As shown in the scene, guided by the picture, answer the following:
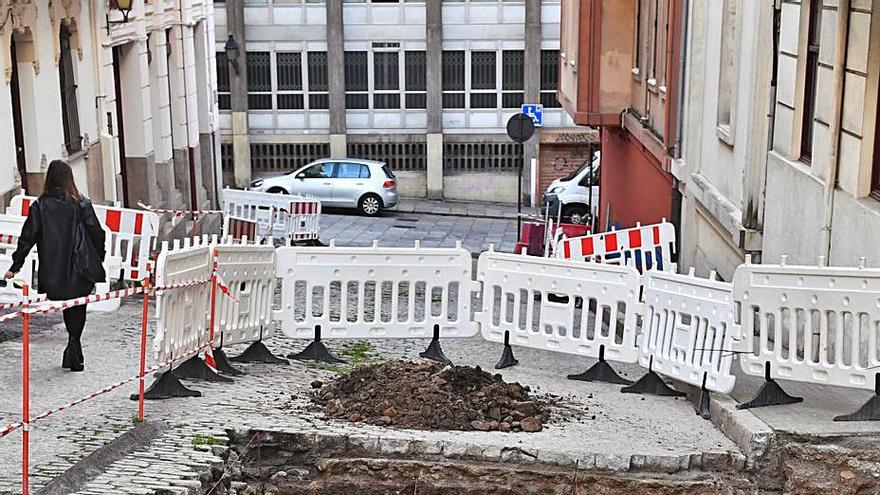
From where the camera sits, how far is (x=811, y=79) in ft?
31.7

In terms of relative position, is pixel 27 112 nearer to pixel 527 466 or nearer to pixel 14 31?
pixel 14 31

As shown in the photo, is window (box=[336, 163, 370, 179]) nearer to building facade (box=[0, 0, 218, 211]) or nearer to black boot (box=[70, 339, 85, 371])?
building facade (box=[0, 0, 218, 211])

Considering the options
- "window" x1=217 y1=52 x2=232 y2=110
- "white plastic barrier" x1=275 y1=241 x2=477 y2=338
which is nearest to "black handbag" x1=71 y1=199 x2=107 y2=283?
"white plastic barrier" x1=275 y1=241 x2=477 y2=338

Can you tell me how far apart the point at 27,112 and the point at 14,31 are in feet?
3.16

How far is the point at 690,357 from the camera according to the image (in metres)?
8.34

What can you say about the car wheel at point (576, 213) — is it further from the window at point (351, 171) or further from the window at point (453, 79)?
the window at point (453, 79)

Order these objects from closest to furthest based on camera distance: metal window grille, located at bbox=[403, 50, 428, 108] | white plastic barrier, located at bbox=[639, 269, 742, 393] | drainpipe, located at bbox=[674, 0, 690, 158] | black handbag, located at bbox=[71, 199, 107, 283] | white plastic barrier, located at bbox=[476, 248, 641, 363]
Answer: white plastic barrier, located at bbox=[639, 269, 742, 393] → black handbag, located at bbox=[71, 199, 107, 283] → white plastic barrier, located at bbox=[476, 248, 641, 363] → drainpipe, located at bbox=[674, 0, 690, 158] → metal window grille, located at bbox=[403, 50, 428, 108]

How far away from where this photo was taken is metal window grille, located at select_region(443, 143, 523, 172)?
32.5m

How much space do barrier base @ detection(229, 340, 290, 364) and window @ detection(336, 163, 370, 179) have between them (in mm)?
19010

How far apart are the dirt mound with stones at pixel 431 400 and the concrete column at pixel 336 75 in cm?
2438

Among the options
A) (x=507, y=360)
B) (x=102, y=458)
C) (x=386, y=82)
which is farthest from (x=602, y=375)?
(x=386, y=82)

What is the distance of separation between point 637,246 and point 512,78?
19396 mm

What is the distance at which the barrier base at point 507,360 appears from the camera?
9641 mm

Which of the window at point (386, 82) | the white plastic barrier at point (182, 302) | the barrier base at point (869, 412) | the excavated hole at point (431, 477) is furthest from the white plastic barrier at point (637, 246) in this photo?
the window at point (386, 82)
